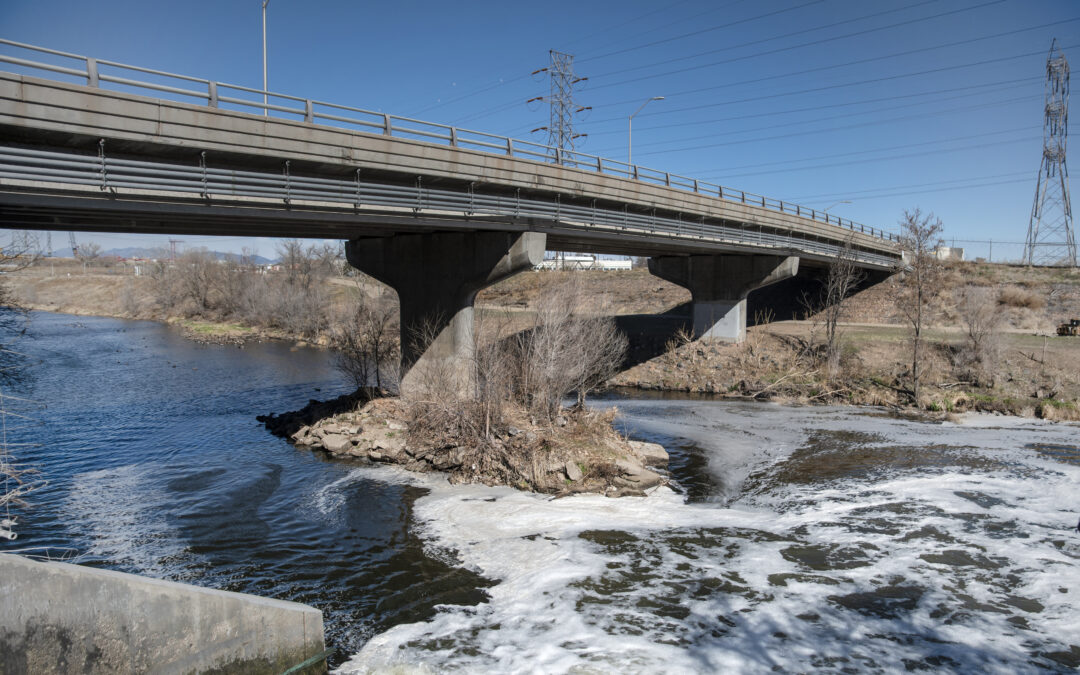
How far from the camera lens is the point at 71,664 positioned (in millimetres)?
7273

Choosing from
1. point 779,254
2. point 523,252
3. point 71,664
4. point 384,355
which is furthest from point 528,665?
point 779,254

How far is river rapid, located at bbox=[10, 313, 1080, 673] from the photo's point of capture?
1005cm

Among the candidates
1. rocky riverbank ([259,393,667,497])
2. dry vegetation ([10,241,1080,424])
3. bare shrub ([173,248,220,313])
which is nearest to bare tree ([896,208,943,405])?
dry vegetation ([10,241,1080,424])

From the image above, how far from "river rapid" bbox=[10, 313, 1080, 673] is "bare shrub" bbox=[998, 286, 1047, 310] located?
27.1m

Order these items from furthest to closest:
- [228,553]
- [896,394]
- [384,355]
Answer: [896,394], [384,355], [228,553]

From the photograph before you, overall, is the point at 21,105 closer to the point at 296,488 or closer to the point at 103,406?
the point at 296,488

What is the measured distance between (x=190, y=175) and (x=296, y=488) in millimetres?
8408

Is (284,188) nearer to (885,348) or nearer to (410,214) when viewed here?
(410,214)

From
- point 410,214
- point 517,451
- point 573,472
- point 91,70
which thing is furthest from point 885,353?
point 91,70

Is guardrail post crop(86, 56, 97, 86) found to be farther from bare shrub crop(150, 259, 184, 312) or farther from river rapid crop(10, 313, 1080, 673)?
bare shrub crop(150, 259, 184, 312)

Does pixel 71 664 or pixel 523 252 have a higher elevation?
pixel 523 252

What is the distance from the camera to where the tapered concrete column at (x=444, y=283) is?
22.7m

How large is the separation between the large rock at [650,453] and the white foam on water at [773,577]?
272 centimetres

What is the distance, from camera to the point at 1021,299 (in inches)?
1820
